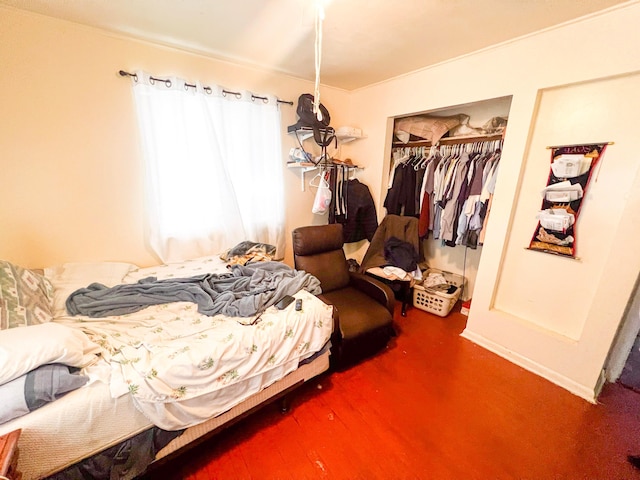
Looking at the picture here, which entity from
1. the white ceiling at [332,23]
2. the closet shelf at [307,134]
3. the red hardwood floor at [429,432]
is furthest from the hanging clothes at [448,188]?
the red hardwood floor at [429,432]

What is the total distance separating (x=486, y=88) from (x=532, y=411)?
91.8 inches

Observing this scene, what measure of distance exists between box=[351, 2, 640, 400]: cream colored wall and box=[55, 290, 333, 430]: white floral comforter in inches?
63.2

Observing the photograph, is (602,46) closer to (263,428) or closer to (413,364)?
(413,364)

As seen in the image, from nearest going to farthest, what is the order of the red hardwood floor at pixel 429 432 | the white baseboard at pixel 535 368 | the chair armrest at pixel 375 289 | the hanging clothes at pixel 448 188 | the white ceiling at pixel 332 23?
the red hardwood floor at pixel 429 432 < the white ceiling at pixel 332 23 < the white baseboard at pixel 535 368 < the chair armrest at pixel 375 289 < the hanging clothes at pixel 448 188

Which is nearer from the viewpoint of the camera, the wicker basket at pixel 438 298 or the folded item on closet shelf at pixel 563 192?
the folded item on closet shelf at pixel 563 192

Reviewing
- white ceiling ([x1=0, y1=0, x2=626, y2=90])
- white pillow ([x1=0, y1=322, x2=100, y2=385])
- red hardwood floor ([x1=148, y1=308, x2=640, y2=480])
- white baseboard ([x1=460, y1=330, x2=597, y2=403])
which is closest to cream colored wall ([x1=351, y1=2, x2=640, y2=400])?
white baseboard ([x1=460, y1=330, x2=597, y2=403])

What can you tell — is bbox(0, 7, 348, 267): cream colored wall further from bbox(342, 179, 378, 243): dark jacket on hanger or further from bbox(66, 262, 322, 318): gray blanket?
bbox(342, 179, 378, 243): dark jacket on hanger

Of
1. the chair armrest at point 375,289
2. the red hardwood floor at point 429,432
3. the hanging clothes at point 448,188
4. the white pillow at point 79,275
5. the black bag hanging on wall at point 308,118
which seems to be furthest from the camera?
the black bag hanging on wall at point 308,118

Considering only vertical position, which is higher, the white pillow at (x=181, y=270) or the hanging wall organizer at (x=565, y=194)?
the hanging wall organizer at (x=565, y=194)

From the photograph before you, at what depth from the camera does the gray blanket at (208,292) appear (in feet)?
4.85

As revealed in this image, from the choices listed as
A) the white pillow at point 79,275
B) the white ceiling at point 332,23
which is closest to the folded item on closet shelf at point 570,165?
the white ceiling at point 332,23

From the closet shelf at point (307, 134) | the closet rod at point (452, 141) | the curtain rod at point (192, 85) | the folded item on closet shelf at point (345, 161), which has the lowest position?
the folded item on closet shelf at point (345, 161)

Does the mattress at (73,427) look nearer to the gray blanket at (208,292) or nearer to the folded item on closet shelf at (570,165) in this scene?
the gray blanket at (208,292)

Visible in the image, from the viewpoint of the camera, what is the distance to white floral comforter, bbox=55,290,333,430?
3.46 feet
